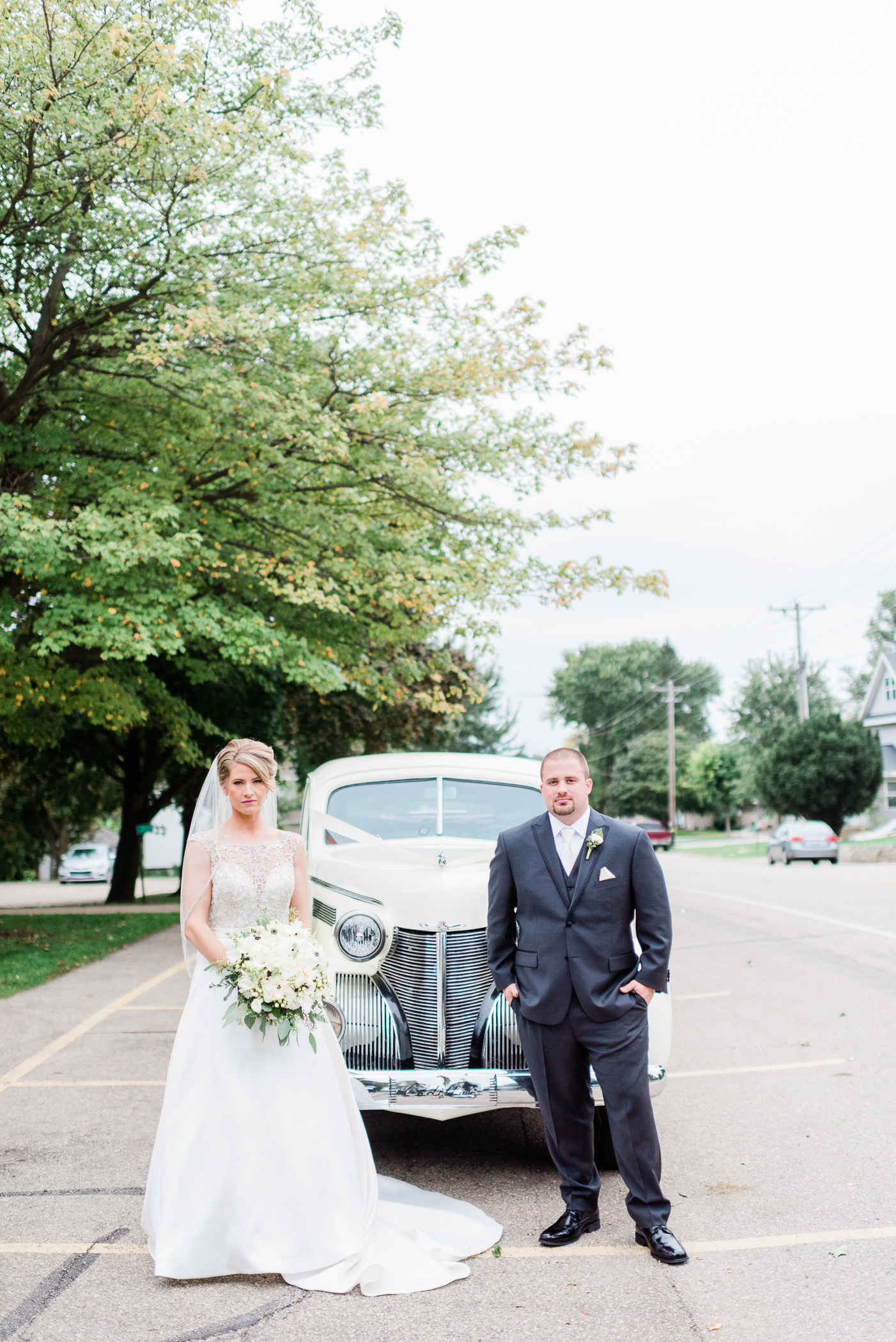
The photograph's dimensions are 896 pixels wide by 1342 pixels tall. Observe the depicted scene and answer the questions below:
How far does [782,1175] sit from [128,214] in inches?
443

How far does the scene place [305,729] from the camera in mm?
27047

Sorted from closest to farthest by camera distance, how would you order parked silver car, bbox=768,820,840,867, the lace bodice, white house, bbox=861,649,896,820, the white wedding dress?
the white wedding dress < the lace bodice < parked silver car, bbox=768,820,840,867 < white house, bbox=861,649,896,820

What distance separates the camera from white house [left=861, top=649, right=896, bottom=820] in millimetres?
61312

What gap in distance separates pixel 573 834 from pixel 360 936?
4.77 ft

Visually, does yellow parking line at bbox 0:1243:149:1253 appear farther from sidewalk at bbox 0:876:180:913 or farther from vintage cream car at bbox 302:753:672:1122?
sidewalk at bbox 0:876:180:913

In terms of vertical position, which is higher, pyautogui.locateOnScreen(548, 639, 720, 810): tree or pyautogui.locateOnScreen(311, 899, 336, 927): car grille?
pyautogui.locateOnScreen(548, 639, 720, 810): tree

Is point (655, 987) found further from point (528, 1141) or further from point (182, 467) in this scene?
point (182, 467)

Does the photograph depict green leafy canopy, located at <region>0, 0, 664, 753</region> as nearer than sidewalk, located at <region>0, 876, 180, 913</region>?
Yes

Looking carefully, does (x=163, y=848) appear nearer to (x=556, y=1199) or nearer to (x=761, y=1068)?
(x=761, y=1068)

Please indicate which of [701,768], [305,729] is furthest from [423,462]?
[701,768]

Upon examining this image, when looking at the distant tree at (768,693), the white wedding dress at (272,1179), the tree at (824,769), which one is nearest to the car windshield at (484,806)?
the white wedding dress at (272,1179)

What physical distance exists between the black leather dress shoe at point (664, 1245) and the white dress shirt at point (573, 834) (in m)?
1.39

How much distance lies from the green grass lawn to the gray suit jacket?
8.29m

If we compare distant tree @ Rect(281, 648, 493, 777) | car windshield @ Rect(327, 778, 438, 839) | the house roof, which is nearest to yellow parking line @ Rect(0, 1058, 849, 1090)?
car windshield @ Rect(327, 778, 438, 839)
